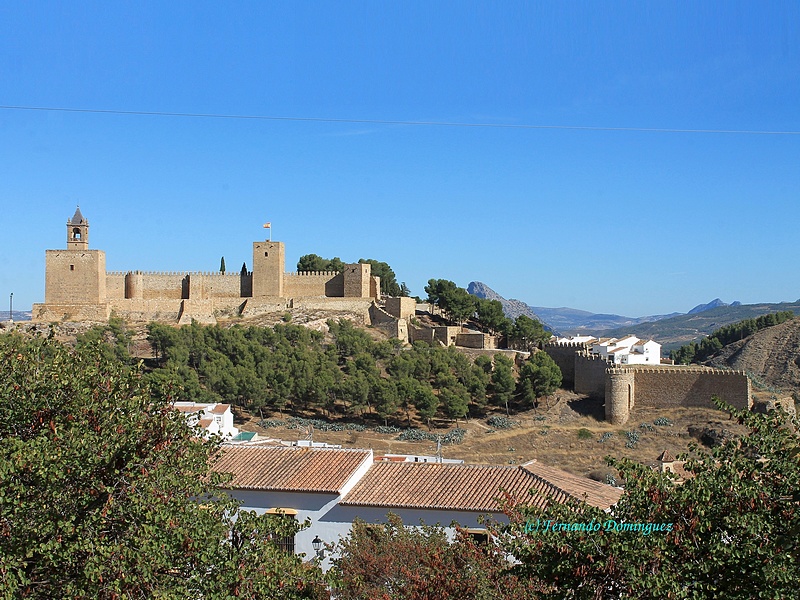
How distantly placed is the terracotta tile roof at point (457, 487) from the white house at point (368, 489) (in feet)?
0.05

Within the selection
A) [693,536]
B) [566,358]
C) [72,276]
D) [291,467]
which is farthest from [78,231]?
[693,536]

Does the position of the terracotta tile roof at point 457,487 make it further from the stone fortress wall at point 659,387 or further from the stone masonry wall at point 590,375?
the stone masonry wall at point 590,375

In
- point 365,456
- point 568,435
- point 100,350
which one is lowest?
point 568,435

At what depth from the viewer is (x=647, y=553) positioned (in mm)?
6902

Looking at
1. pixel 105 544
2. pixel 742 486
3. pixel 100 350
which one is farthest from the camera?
pixel 100 350

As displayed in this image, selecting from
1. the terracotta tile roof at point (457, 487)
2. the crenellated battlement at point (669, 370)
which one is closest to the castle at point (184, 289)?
the crenellated battlement at point (669, 370)

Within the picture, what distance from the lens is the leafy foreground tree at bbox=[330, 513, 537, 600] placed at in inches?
334

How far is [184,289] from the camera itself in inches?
1860

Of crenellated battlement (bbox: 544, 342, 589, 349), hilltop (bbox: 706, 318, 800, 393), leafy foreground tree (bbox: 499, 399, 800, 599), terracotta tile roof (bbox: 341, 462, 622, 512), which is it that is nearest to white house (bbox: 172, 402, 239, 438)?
terracotta tile roof (bbox: 341, 462, 622, 512)

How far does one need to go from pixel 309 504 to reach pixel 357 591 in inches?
150

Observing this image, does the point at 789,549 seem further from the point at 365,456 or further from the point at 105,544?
the point at 365,456

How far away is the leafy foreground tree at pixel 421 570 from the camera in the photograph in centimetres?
848

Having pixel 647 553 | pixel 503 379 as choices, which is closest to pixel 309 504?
pixel 647 553

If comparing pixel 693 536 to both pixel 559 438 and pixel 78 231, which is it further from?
pixel 78 231
